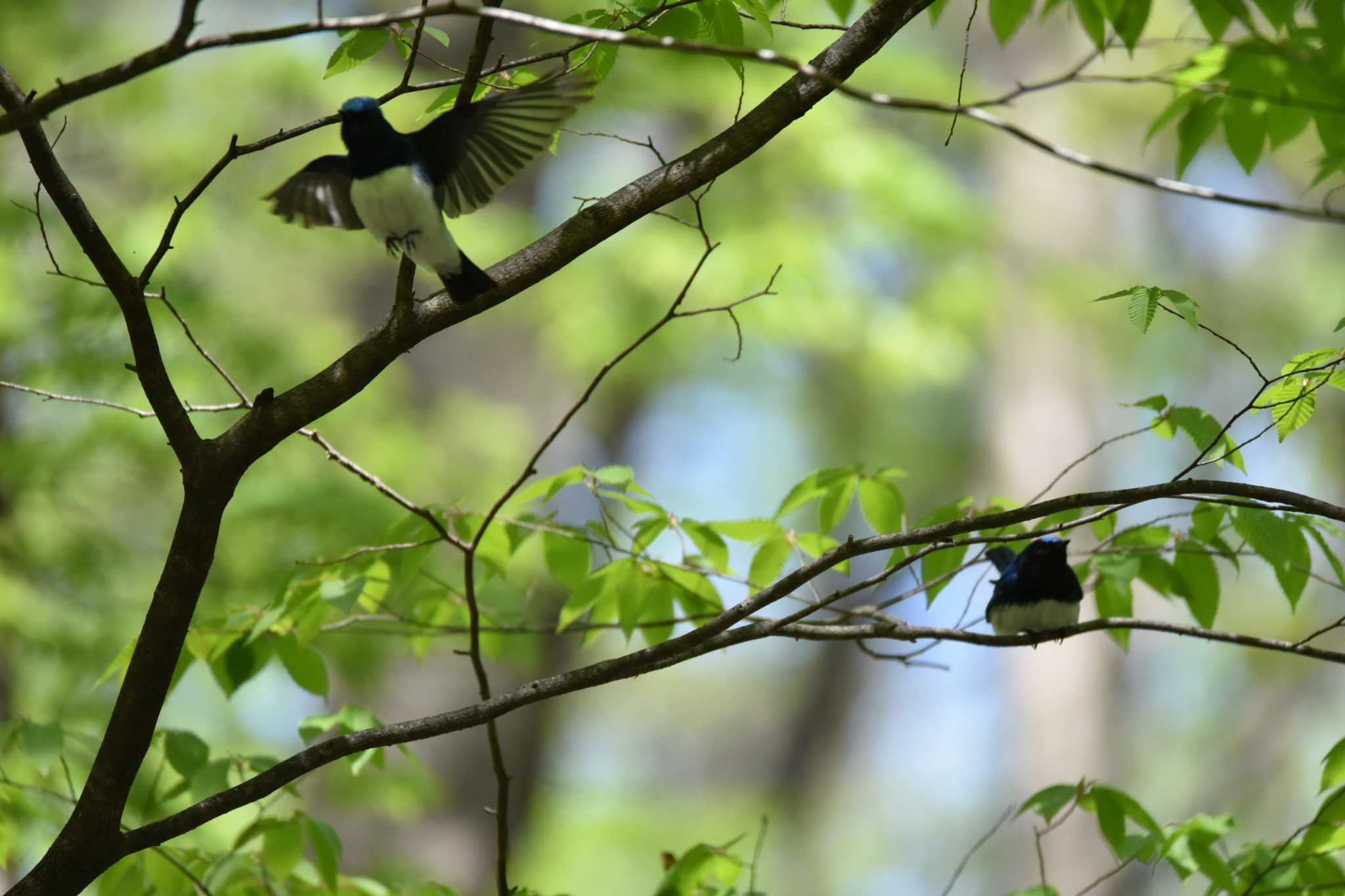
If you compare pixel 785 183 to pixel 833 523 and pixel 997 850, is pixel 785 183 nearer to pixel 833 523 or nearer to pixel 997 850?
pixel 833 523

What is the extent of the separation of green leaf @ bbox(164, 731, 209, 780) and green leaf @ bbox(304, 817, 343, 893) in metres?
0.22

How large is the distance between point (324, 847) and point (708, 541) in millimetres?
873

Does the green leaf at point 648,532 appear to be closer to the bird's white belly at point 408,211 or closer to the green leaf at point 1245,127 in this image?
the bird's white belly at point 408,211

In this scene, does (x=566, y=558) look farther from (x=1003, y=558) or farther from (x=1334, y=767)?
(x=1003, y=558)

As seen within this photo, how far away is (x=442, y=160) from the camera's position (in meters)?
1.95

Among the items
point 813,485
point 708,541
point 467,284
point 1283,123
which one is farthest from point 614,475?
point 1283,123

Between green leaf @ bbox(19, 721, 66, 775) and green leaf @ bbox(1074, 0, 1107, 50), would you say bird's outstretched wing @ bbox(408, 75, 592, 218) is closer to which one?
green leaf @ bbox(1074, 0, 1107, 50)

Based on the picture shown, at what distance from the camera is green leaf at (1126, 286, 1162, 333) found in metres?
1.60

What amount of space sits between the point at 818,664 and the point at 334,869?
534 inches

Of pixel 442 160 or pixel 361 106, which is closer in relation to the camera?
pixel 361 106

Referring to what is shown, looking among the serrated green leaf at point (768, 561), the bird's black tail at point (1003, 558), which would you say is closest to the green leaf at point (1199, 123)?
the serrated green leaf at point (768, 561)

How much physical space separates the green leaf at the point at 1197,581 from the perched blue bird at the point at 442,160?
4.35ft

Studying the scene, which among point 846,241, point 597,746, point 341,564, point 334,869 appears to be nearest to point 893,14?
point 341,564

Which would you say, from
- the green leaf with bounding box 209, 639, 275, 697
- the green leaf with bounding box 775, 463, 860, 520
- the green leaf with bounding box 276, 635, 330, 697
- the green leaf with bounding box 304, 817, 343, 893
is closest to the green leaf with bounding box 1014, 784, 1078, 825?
the green leaf with bounding box 775, 463, 860, 520
